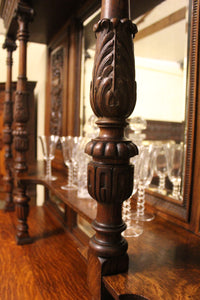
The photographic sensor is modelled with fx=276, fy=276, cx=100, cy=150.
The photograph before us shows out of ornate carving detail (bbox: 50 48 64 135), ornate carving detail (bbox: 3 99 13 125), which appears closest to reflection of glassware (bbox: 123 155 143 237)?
ornate carving detail (bbox: 50 48 64 135)

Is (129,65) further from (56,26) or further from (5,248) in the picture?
(56,26)

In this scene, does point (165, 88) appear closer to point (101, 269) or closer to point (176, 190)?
point (176, 190)

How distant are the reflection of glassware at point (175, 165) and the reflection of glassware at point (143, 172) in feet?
0.20

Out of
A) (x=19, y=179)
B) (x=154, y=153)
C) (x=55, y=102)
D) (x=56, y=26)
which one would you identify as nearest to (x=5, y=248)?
(x=19, y=179)

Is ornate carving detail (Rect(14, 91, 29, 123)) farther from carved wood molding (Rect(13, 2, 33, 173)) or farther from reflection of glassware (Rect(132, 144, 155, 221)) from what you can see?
reflection of glassware (Rect(132, 144, 155, 221))

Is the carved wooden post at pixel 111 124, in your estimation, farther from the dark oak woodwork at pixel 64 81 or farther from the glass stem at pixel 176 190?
the dark oak woodwork at pixel 64 81

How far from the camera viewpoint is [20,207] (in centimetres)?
148

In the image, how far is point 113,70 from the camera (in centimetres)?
43

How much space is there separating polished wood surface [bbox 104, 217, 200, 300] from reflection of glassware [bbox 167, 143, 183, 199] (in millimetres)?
164

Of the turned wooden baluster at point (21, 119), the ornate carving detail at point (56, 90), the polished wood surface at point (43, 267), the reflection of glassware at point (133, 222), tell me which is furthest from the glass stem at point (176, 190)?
the ornate carving detail at point (56, 90)

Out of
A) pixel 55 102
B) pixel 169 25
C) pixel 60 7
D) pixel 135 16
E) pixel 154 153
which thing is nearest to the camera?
pixel 154 153

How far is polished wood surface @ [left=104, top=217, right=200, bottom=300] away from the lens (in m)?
0.45

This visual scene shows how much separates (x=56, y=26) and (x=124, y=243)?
1761mm

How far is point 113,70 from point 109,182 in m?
0.18
